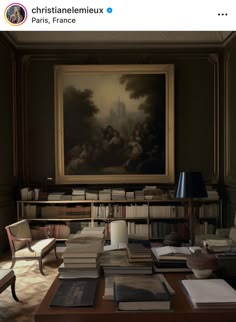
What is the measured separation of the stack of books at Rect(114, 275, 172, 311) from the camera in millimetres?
1580

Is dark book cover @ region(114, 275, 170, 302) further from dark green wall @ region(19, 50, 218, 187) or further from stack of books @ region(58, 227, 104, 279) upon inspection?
dark green wall @ region(19, 50, 218, 187)

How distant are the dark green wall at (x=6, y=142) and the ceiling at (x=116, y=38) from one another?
472 millimetres

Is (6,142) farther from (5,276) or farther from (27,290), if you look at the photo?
(5,276)

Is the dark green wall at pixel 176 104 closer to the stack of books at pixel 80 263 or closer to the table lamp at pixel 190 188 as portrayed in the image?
the table lamp at pixel 190 188

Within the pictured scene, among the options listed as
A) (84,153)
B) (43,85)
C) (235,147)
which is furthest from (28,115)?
(235,147)

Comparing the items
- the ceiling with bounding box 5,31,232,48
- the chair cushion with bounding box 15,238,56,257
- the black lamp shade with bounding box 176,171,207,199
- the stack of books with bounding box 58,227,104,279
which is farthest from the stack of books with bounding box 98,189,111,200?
the stack of books with bounding box 58,227,104,279

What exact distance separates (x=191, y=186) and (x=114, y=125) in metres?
3.55

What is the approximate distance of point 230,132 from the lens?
6344 mm

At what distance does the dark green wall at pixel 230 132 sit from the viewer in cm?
616

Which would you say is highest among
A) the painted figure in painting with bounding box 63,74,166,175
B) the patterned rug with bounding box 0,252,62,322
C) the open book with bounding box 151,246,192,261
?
the painted figure in painting with bounding box 63,74,166,175

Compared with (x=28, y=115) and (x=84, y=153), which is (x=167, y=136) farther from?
(x=28, y=115)

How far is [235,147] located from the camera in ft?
20.1

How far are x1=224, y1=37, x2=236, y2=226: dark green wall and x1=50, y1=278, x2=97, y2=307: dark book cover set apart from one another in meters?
4.63
